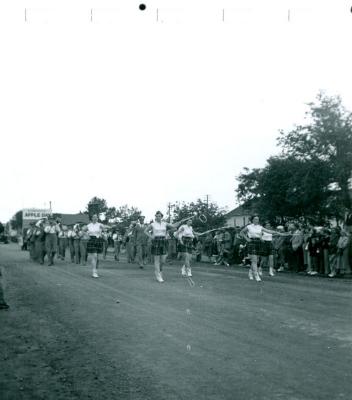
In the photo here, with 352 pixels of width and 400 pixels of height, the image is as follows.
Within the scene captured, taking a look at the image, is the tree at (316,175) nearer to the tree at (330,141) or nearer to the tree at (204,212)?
the tree at (330,141)

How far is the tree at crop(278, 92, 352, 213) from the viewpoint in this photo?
50844 mm

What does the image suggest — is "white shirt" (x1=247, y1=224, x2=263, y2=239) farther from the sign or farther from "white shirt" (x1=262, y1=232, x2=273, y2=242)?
the sign

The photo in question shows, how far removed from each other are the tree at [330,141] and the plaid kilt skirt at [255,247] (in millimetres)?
33855

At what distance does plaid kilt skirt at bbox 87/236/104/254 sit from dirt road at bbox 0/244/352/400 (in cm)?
453

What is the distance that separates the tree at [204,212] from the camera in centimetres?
3997

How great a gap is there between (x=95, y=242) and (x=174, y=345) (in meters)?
10.9

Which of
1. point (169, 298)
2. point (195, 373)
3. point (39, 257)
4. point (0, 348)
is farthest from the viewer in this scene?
point (39, 257)

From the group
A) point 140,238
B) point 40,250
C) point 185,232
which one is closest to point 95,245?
point 185,232

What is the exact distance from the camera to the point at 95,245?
18031mm

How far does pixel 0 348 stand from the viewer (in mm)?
7395

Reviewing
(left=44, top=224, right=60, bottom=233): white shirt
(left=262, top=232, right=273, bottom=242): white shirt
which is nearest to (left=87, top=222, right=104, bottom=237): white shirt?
(left=262, top=232, right=273, bottom=242): white shirt

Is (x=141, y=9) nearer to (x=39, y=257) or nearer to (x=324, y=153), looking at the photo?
(x=39, y=257)

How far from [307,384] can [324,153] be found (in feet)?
167

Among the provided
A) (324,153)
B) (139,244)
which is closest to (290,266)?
(139,244)
